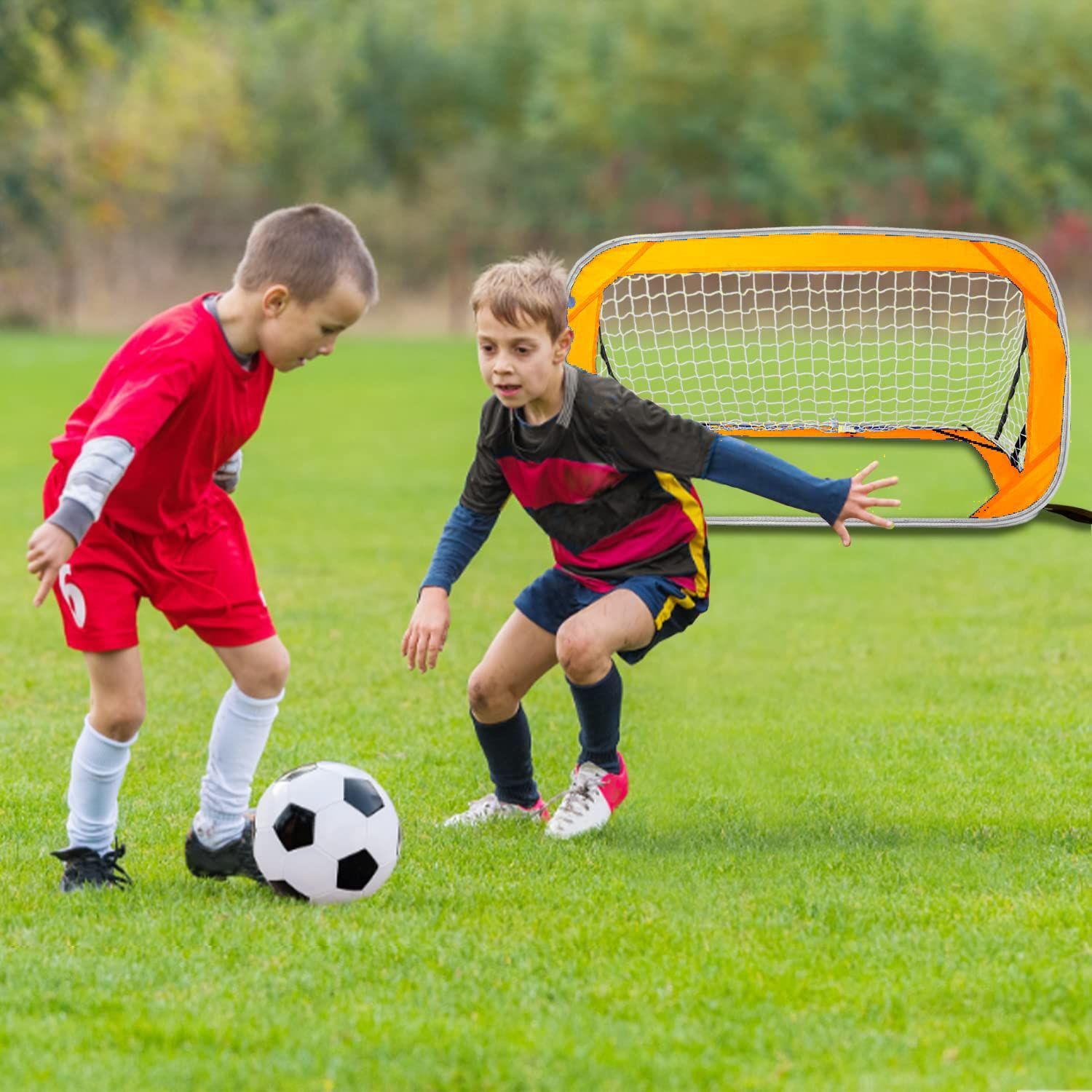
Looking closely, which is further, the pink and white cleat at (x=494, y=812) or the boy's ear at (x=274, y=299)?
the pink and white cleat at (x=494, y=812)

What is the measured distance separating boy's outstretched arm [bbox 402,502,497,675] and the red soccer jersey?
0.69 meters

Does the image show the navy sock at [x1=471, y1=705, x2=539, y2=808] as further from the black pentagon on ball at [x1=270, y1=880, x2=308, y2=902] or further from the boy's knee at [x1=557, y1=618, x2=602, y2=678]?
the black pentagon on ball at [x1=270, y1=880, x2=308, y2=902]

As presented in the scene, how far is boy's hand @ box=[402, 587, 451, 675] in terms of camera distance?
14.1ft

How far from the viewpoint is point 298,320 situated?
3740 mm

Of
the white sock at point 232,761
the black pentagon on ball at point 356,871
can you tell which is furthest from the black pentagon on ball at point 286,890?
the white sock at point 232,761

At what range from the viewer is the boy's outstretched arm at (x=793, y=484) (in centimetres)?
413

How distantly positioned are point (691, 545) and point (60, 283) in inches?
1363

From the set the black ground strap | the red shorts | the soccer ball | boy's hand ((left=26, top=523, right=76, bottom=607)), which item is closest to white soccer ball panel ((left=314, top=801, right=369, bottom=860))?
the soccer ball

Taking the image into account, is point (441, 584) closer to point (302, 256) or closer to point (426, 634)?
point (426, 634)

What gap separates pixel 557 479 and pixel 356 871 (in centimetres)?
119

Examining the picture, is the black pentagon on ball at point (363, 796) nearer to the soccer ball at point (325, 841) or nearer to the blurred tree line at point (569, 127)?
the soccer ball at point (325, 841)

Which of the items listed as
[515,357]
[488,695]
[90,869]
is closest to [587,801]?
[488,695]

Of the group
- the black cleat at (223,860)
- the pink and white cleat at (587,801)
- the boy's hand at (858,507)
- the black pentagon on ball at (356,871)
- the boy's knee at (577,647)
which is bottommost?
the pink and white cleat at (587,801)

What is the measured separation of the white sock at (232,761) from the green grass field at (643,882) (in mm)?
155
